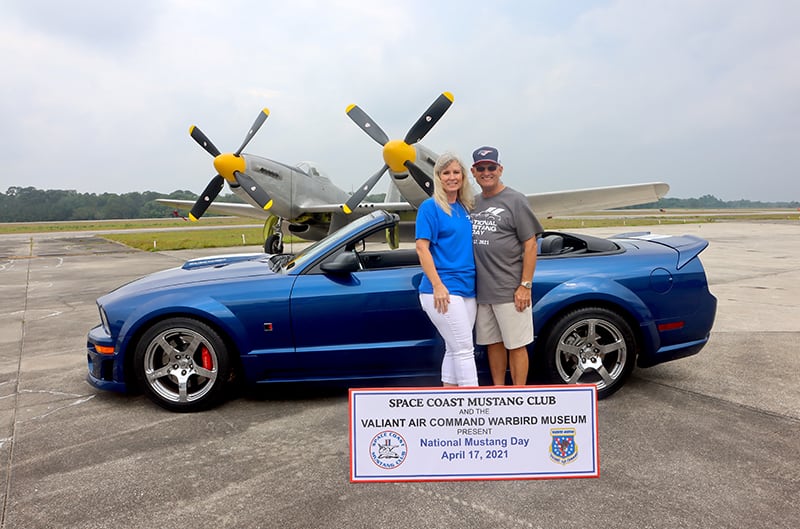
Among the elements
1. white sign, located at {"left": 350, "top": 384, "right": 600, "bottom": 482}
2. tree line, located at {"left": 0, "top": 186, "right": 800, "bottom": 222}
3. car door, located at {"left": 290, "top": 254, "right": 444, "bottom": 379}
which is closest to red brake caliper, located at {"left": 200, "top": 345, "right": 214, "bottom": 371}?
car door, located at {"left": 290, "top": 254, "right": 444, "bottom": 379}

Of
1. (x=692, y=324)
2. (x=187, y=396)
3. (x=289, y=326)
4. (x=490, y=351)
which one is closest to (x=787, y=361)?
(x=692, y=324)

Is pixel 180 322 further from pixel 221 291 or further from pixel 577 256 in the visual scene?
pixel 577 256

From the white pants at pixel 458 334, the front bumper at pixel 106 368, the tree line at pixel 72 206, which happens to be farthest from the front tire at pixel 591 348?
the tree line at pixel 72 206

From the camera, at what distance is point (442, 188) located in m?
2.64

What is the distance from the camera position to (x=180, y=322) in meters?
3.31

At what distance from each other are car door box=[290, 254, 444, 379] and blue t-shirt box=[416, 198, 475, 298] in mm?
650

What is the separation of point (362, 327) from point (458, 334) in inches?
34.7

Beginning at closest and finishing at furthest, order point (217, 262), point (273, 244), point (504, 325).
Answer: point (504, 325), point (217, 262), point (273, 244)

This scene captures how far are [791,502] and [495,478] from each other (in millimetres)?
1373

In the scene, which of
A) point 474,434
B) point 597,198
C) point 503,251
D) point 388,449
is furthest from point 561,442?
point 597,198

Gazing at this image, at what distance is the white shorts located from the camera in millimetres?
2752

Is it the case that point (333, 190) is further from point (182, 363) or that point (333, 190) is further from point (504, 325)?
point (504, 325)

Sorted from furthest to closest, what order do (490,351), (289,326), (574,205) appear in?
(574,205)
(289,326)
(490,351)

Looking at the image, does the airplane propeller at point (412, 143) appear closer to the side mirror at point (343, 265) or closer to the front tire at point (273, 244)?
the front tire at point (273, 244)
